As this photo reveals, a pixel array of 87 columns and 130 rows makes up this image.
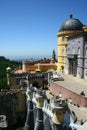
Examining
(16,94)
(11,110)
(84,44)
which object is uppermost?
(84,44)

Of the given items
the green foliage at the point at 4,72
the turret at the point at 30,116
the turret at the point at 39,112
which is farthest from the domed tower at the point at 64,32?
the turret at the point at 39,112

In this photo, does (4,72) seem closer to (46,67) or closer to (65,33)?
(46,67)

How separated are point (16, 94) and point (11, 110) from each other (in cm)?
224

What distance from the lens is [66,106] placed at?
19.2 meters

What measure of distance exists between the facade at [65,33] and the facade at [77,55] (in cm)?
187

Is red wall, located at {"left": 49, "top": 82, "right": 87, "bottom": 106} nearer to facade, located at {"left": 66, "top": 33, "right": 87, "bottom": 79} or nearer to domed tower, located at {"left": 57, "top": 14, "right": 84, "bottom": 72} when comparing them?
facade, located at {"left": 66, "top": 33, "right": 87, "bottom": 79}

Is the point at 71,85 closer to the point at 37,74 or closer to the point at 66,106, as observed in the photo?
the point at 66,106

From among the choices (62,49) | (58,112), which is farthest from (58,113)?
(62,49)

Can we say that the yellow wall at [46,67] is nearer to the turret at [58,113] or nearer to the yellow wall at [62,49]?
the yellow wall at [62,49]

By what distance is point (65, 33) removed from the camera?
35.7m

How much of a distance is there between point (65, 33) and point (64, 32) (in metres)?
0.26

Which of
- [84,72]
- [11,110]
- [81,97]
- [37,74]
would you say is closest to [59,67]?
[37,74]

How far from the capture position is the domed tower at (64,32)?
35.2 m

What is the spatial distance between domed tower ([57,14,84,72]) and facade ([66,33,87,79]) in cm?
224
